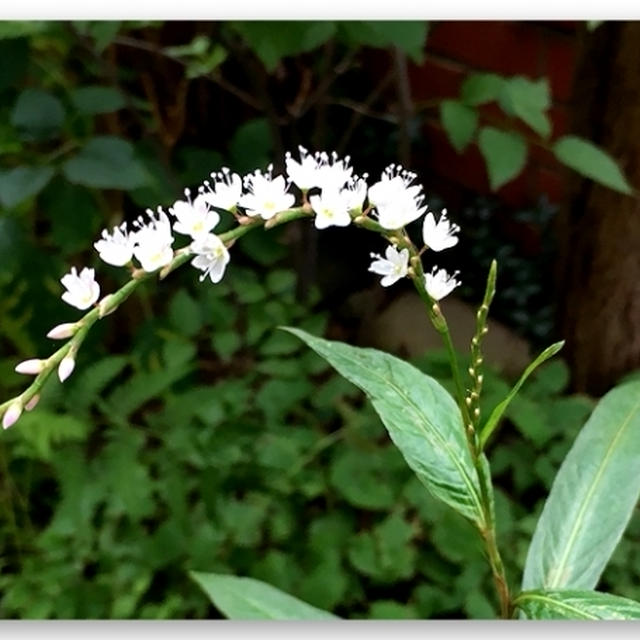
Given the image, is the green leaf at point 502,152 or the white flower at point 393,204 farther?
the green leaf at point 502,152

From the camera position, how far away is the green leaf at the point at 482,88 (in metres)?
0.86

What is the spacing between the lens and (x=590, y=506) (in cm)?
55

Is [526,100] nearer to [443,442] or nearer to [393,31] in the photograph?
[393,31]

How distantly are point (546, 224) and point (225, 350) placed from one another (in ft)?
1.35

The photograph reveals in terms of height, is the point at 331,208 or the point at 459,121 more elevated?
the point at 459,121

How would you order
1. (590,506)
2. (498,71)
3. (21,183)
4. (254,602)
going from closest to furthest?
(590,506), (254,602), (21,183), (498,71)

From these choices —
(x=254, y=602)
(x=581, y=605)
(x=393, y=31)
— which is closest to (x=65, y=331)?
(x=581, y=605)

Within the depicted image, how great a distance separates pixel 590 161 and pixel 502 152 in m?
0.09

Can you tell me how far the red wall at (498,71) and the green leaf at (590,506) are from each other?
0.41m

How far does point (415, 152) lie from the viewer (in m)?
1.04

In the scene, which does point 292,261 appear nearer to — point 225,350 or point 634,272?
point 225,350

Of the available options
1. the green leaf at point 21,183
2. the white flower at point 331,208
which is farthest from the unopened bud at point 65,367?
the green leaf at point 21,183

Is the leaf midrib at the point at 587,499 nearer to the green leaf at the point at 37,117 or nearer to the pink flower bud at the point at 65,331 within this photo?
the pink flower bud at the point at 65,331

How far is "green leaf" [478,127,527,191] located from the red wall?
10 centimetres
